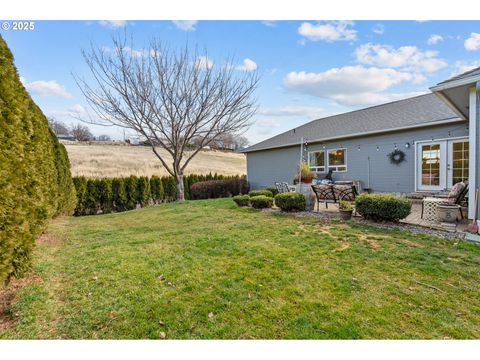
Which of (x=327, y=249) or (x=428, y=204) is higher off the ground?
(x=428, y=204)

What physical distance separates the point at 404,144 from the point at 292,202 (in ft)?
19.0

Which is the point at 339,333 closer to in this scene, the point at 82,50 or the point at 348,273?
the point at 348,273

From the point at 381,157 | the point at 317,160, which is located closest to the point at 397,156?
the point at 381,157

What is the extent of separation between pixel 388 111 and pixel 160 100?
11066 millimetres

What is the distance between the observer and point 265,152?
16094 mm

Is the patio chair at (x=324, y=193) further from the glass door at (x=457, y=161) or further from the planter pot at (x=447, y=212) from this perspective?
the glass door at (x=457, y=161)

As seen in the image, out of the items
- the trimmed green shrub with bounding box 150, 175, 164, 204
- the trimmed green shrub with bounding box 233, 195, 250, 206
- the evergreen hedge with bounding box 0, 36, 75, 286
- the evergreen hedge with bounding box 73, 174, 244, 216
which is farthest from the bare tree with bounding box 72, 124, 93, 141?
the evergreen hedge with bounding box 0, 36, 75, 286

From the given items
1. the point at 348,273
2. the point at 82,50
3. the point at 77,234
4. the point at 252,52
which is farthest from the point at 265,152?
the point at 348,273

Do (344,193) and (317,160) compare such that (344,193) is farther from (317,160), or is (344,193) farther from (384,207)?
(317,160)

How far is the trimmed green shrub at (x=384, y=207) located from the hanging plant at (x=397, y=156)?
4863mm

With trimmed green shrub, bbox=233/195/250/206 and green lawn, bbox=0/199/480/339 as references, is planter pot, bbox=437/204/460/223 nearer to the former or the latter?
green lawn, bbox=0/199/480/339

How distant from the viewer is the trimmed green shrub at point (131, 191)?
1241cm

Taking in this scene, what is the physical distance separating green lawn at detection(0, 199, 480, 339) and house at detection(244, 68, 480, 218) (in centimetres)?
345

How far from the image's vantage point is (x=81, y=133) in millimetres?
31297
